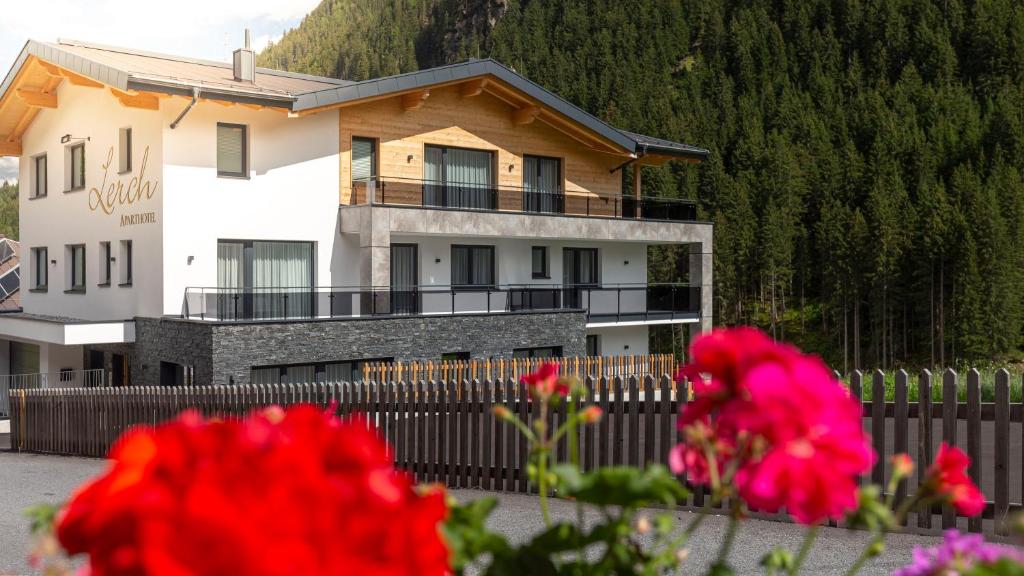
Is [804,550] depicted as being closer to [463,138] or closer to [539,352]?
[539,352]

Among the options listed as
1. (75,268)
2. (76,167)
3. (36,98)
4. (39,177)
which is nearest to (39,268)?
(39,177)

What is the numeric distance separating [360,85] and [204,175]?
4735mm

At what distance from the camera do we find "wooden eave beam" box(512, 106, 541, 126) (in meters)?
30.4

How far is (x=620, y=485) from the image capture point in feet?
5.16

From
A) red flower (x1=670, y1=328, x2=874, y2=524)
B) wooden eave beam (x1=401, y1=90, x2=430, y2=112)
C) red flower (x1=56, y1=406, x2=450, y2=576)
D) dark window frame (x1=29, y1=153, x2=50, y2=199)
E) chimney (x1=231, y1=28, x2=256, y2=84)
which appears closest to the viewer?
red flower (x1=56, y1=406, x2=450, y2=576)

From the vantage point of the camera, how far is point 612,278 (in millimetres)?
33875

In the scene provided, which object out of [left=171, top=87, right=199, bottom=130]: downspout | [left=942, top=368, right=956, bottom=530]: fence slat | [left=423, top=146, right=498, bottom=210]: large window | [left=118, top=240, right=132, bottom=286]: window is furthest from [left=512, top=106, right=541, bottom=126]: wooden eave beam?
[left=942, top=368, right=956, bottom=530]: fence slat

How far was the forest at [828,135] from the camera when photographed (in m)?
74.1

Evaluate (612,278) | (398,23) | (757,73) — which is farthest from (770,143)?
(398,23)

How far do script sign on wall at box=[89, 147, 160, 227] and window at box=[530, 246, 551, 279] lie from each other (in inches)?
476

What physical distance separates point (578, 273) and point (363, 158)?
29.2ft

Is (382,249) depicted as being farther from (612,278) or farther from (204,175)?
(612,278)

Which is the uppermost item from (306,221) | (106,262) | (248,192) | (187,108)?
(187,108)

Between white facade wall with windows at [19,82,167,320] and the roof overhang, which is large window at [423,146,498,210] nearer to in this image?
white facade wall with windows at [19,82,167,320]
